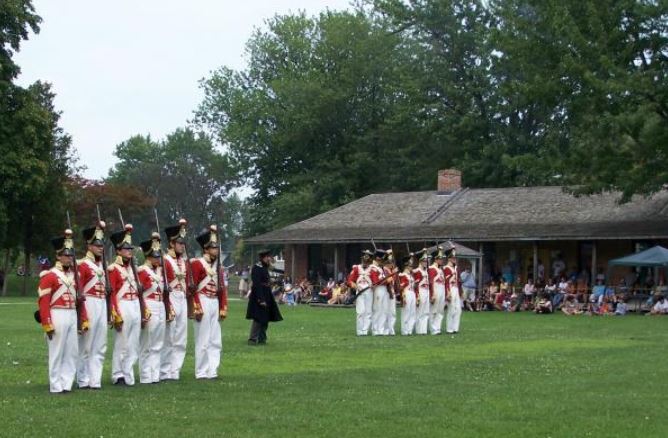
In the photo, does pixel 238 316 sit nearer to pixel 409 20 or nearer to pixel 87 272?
pixel 87 272

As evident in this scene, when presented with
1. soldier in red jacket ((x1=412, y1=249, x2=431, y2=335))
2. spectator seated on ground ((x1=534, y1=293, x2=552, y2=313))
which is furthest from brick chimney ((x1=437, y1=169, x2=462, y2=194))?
soldier in red jacket ((x1=412, y1=249, x2=431, y2=335))

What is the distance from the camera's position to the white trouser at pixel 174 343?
1686 centimetres

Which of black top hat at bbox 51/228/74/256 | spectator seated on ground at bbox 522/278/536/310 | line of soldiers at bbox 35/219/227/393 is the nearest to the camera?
line of soldiers at bbox 35/219/227/393

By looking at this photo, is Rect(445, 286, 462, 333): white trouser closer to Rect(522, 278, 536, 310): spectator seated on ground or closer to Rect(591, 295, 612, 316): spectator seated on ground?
Rect(591, 295, 612, 316): spectator seated on ground

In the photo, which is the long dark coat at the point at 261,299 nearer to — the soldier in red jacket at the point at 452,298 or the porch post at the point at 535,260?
the soldier in red jacket at the point at 452,298

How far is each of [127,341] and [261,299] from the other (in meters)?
8.03

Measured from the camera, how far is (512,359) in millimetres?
20484

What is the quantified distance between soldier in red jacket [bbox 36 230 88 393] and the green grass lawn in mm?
293

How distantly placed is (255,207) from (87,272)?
66271mm

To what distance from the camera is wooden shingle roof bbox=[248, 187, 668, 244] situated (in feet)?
157

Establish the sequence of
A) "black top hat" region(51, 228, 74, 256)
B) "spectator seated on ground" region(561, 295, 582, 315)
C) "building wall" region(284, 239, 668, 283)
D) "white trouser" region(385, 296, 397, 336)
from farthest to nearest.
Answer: "building wall" region(284, 239, 668, 283)
"spectator seated on ground" region(561, 295, 582, 315)
"white trouser" region(385, 296, 397, 336)
"black top hat" region(51, 228, 74, 256)

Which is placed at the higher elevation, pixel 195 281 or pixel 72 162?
pixel 72 162

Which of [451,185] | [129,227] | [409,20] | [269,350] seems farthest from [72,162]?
[129,227]

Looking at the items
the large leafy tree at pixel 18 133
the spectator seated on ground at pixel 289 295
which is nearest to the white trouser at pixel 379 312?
the spectator seated on ground at pixel 289 295
